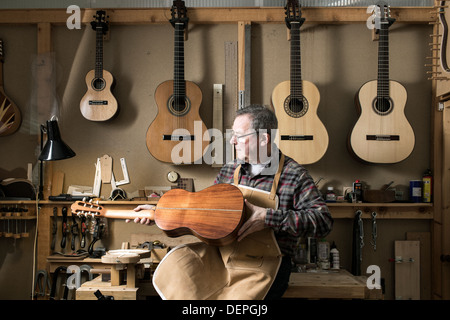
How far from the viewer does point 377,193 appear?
3.30 meters

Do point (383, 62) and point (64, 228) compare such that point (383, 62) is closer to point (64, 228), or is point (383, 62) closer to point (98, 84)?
point (98, 84)

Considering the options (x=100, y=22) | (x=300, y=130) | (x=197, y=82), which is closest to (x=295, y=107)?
(x=300, y=130)

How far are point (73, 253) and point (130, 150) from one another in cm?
101

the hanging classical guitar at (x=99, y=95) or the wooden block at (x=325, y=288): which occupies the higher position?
the hanging classical guitar at (x=99, y=95)

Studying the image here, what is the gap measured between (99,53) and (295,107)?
5.76 ft

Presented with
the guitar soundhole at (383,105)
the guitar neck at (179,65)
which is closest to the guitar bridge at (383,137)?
the guitar soundhole at (383,105)

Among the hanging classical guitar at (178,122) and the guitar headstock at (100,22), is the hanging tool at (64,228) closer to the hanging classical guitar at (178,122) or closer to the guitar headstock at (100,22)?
the hanging classical guitar at (178,122)

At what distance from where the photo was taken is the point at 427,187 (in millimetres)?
3389

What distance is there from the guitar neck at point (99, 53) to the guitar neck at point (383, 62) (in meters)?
2.37

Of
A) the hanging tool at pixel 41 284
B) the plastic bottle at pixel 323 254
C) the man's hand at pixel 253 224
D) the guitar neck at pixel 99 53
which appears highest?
the guitar neck at pixel 99 53

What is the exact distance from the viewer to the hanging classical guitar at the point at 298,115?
128 inches

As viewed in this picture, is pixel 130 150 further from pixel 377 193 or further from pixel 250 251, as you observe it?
pixel 377 193

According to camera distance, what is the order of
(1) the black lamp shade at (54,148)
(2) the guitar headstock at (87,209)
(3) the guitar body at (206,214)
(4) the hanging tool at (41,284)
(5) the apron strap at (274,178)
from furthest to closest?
1. (4) the hanging tool at (41,284)
2. (1) the black lamp shade at (54,148)
3. (2) the guitar headstock at (87,209)
4. (5) the apron strap at (274,178)
5. (3) the guitar body at (206,214)
